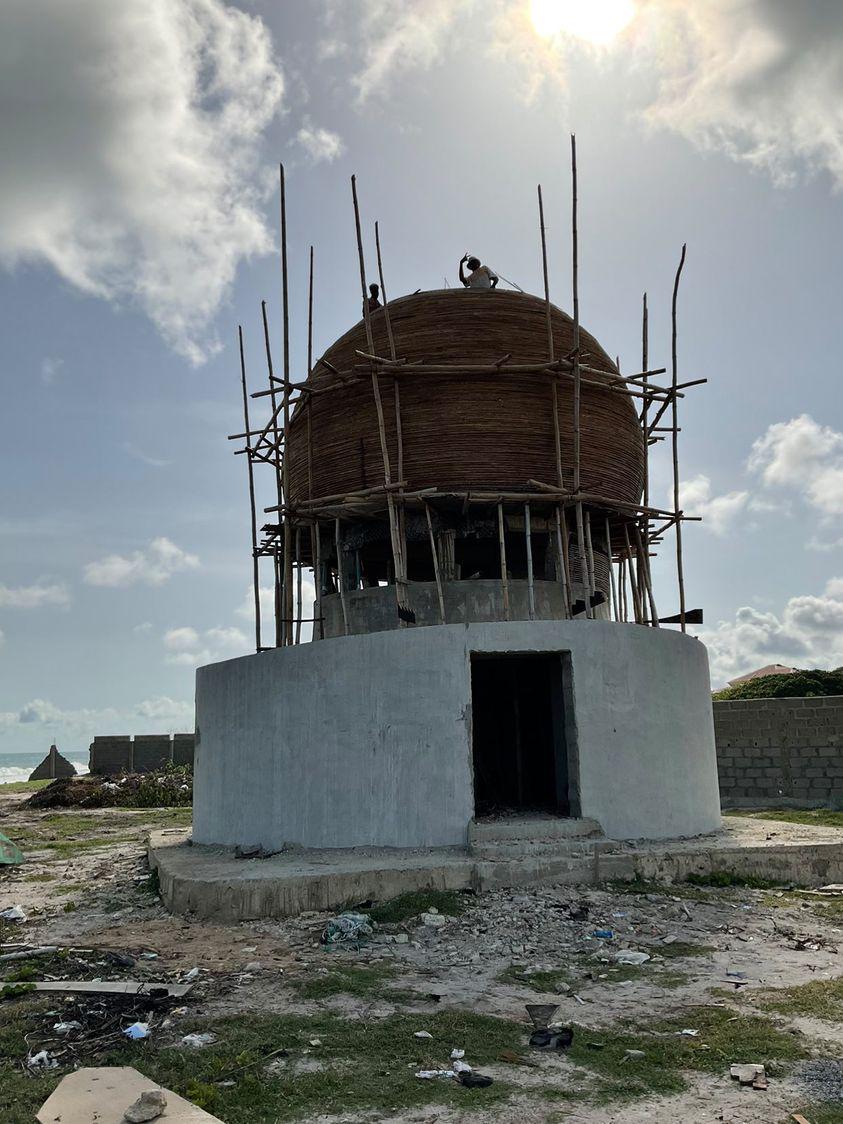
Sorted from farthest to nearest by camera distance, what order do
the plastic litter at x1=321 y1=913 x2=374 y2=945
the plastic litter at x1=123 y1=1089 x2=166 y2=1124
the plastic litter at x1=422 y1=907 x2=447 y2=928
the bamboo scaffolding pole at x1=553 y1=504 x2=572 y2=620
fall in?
the bamboo scaffolding pole at x1=553 y1=504 x2=572 y2=620, the plastic litter at x1=422 y1=907 x2=447 y2=928, the plastic litter at x1=321 y1=913 x2=374 y2=945, the plastic litter at x1=123 y1=1089 x2=166 y2=1124

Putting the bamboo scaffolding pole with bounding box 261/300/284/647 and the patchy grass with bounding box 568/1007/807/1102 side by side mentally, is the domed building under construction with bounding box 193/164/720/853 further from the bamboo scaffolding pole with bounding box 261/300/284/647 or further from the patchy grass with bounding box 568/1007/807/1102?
the patchy grass with bounding box 568/1007/807/1102

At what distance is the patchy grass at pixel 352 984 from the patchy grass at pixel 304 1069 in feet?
1.71

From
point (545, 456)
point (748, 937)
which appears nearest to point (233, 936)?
point (748, 937)

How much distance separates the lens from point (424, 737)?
10.6 metres

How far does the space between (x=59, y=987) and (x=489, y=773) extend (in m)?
8.05

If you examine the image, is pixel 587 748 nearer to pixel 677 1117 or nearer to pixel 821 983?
pixel 821 983

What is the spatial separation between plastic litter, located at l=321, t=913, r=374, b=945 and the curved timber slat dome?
20.9 ft

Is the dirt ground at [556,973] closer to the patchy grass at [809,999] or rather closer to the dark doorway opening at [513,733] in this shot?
the patchy grass at [809,999]

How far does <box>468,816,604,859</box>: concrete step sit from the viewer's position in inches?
379

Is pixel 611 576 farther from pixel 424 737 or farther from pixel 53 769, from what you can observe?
pixel 53 769

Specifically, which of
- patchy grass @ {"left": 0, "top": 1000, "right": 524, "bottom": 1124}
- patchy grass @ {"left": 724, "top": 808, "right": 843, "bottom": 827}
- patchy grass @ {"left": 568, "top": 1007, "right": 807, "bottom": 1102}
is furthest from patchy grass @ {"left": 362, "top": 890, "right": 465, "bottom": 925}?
patchy grass @ {"left": 724, "top": 808, "right": 843, "bottom": 827}

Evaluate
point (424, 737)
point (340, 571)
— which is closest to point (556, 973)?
point (424, 737)

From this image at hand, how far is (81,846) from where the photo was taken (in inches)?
652

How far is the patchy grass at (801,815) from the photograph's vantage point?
1550 centimetres
